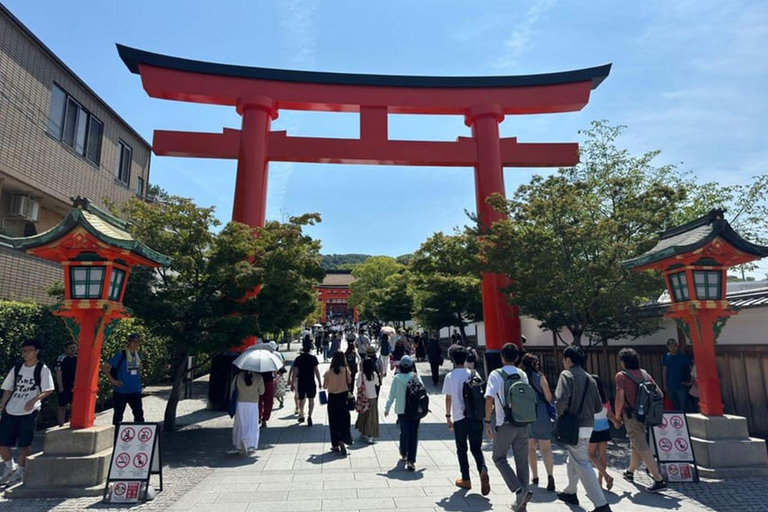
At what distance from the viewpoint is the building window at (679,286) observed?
6930 mm

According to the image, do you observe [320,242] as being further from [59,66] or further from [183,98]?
[59,66]

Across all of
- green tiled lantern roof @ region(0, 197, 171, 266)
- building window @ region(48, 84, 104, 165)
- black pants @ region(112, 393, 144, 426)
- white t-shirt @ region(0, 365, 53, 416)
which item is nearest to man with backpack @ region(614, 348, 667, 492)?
green tiled lantern roof @ region(0, 197, 171, 266)

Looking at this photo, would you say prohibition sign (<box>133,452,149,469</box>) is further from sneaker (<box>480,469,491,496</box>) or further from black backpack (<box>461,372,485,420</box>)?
sneaker (<box>480,469,491,496</box>)

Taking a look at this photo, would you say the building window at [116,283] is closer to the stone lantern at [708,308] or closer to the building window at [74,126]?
the building window at [74,126]

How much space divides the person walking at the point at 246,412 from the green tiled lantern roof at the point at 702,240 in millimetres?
6730

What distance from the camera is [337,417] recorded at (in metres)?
7.36

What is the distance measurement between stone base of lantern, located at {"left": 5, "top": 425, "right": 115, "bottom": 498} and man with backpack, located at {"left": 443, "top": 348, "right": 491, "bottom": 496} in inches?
176

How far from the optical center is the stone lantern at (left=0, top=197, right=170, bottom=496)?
5.48 meters

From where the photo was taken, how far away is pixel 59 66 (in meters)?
11.7

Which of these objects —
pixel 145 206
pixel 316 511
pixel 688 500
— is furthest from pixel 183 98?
pixel 688 500

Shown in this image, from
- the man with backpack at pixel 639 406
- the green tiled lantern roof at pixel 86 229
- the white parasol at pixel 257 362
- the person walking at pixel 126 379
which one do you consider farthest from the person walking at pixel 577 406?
the person walking at pixel 126 379

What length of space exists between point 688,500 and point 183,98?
44.6 feet

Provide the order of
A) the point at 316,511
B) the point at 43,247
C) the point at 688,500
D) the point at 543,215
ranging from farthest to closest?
the point at 543,215 < the point at 43,247 < the point at 688,500 < the point at 316,511

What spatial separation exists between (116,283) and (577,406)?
6348 millimetres
